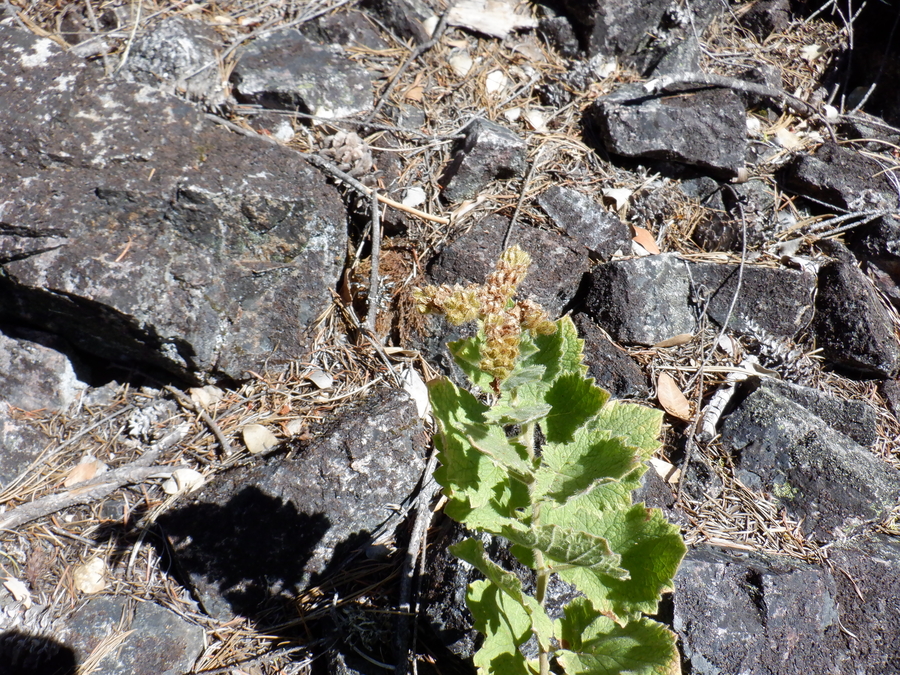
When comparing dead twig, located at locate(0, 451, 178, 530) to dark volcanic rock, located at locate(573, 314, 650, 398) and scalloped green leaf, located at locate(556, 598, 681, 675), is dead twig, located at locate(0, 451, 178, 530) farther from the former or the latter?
dark volcanic rock, located at locate(573, 314, 650, 398)

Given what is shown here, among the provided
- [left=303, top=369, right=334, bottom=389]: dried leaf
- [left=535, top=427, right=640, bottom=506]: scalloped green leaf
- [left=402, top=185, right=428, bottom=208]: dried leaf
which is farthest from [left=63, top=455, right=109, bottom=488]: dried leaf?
[left=535, top=427, right=640, bottom=506]: scalloped green leaf

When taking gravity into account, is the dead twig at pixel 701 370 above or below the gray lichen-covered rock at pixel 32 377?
above

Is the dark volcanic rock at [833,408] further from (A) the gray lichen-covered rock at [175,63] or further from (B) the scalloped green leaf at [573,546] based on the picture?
(A) the gray lichen-covered rock at [175,63]

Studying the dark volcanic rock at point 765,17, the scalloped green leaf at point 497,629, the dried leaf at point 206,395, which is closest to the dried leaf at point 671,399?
the scalloped green leaf at point 497,629

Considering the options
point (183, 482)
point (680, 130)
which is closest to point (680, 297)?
point (680, 130)

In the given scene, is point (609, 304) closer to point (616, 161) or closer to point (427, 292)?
→ point (616, 161)

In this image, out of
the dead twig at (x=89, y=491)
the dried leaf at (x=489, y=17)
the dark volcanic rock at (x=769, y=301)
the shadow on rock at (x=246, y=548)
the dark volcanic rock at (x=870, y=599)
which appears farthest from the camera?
the dried leaf at (x=489, y=17)

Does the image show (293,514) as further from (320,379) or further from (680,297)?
(680,297)
